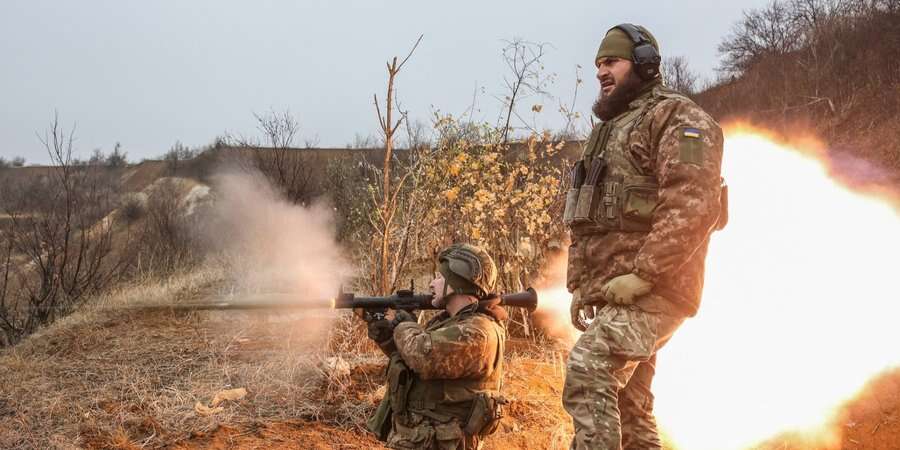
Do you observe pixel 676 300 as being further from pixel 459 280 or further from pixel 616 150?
pixel 459 280

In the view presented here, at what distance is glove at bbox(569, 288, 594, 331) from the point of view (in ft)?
11.0

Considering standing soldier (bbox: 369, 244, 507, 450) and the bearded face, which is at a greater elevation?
the bearded face

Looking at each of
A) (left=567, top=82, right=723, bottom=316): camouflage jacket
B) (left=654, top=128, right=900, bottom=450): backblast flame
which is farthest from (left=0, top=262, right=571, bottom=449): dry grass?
(left=567, top=82, right=723, bottom=316): camouflage jacket

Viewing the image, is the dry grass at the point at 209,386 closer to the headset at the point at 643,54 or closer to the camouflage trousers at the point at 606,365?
the camouflage trousers at the point at 606,365

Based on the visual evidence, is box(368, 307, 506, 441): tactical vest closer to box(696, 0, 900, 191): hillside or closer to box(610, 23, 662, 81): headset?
box(610, 23, 662, 81): headset

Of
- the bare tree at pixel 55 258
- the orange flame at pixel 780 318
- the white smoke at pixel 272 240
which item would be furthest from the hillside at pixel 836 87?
the bare tree at pixel 55 258

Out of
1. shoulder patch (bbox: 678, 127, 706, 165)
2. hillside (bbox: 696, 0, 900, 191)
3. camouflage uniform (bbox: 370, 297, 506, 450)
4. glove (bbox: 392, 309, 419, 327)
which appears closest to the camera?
shoulder patch (bbox: 678, 127, 706, 165)

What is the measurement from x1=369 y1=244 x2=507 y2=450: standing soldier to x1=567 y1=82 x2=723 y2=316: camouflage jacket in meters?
0.59

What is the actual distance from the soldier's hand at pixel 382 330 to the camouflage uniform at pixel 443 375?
89 millimetres

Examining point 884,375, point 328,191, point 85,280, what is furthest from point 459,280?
point 328,191

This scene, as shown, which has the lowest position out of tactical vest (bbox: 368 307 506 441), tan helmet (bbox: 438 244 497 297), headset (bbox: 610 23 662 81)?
tactical vest (bbox: 368 307 506 441)

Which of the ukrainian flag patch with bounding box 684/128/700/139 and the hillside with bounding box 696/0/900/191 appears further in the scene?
the hillside with bounding box 696/0/900/191

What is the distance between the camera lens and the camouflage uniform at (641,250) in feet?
9.23

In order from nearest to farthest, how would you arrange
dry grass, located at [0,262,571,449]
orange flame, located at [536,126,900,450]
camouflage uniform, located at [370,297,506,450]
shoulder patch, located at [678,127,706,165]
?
shoulder patch, located at [678,127,706,165], camouflage uniform, located at [370,297,506,450], dry grass, located at [0,262,571,449], orange flame, located at [536,126,900,450]
